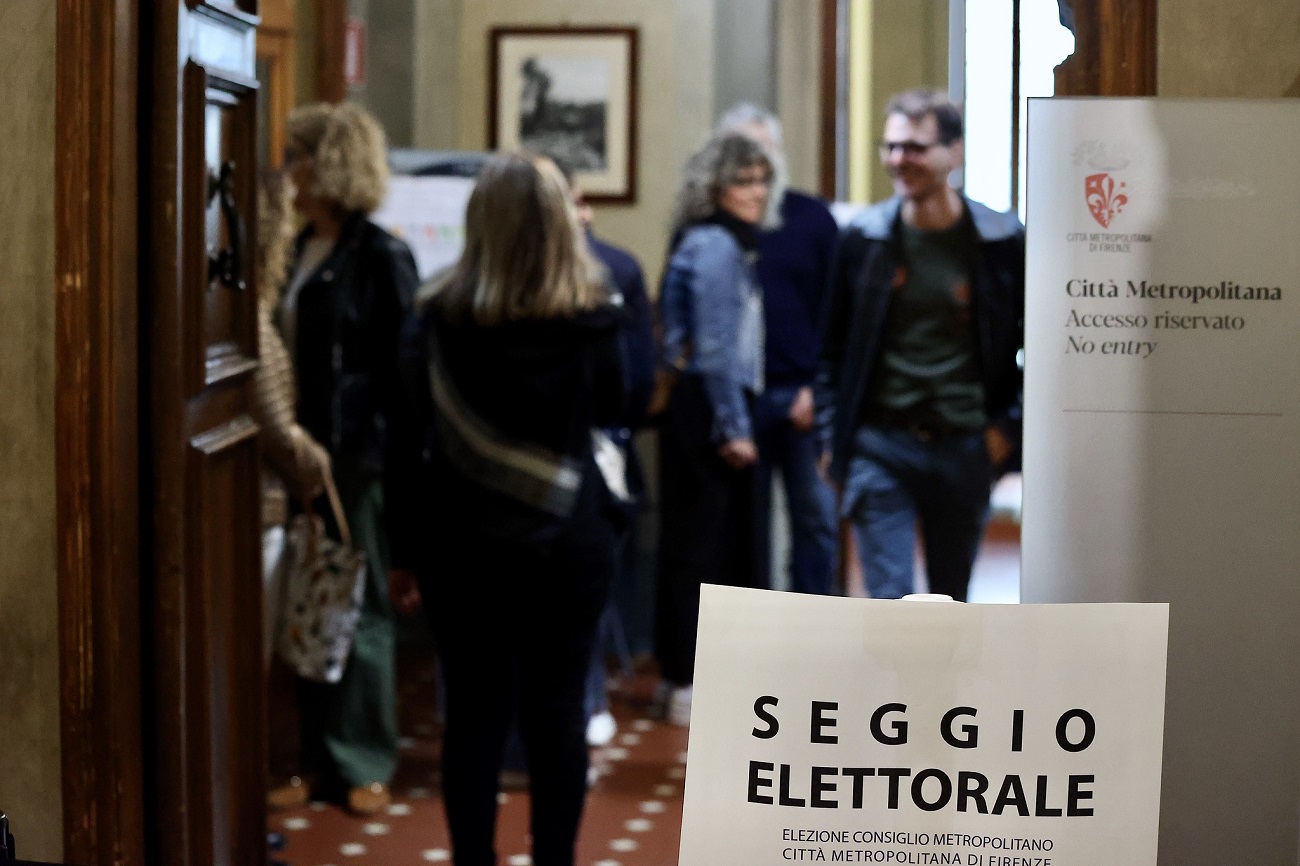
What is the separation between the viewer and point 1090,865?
4.37ft

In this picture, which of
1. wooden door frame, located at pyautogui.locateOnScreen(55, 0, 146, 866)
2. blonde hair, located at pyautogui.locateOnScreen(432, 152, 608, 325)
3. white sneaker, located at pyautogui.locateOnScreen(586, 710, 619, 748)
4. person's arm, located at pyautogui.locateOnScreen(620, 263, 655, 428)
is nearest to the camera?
wooden door frame, located at pyautogui.locateOnScreen(55, 0, 146, 866)

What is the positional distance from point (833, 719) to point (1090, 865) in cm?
25

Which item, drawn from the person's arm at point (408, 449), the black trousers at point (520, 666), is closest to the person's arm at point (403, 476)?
the person's arm at point (408, 449)

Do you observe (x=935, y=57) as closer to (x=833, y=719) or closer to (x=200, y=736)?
(x=200, y=736)

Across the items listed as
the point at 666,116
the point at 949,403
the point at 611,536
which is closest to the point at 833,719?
the point at 611,536

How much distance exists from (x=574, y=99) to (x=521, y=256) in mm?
3478

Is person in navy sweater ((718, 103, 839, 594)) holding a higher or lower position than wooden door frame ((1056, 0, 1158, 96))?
lower

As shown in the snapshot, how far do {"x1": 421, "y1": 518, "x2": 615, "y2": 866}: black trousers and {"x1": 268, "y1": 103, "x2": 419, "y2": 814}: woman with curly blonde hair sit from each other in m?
0.90

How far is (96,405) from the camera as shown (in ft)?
6.80

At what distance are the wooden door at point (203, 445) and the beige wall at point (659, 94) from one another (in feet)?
11.6

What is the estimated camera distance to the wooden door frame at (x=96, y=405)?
2.04m

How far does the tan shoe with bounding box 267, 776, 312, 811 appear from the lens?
3.97 metres

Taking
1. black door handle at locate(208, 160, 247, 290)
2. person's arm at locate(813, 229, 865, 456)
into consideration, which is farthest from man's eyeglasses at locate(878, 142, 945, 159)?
black door handle at locate(208, 160, 247, 290)

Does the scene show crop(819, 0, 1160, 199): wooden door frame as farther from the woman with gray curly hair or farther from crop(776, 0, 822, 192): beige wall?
crop(776, 0, 822, 192): beige wall
